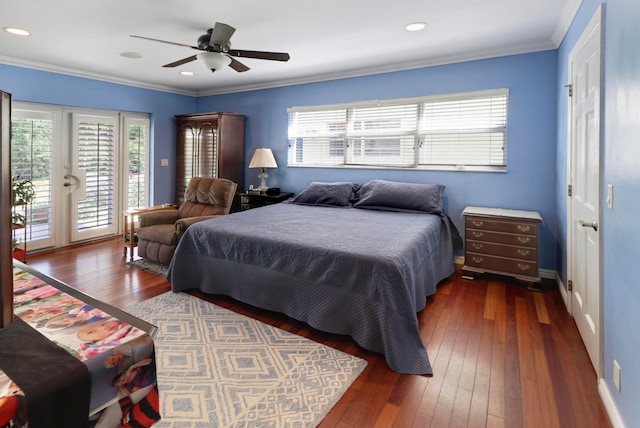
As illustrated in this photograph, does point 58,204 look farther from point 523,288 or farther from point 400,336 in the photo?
point 523,288

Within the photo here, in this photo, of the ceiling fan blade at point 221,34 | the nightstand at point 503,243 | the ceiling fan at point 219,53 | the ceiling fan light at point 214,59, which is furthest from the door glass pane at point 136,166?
the nightstand at point 503,243

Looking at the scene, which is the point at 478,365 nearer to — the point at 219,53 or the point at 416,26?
the point at 416,26

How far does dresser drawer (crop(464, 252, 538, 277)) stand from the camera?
11.5ft

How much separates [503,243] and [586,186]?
1216 mm

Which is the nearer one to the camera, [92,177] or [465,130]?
[465,130]

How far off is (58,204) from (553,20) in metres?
6.03

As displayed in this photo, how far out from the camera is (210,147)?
5.75 metres

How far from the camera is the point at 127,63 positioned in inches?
180

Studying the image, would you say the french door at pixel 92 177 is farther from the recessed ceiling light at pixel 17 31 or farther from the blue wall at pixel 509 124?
the blue wall at pixel 509 124

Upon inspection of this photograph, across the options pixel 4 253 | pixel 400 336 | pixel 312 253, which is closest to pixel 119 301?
pixel 312 253

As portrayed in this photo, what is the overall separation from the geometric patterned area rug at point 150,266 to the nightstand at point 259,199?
5.06 feet

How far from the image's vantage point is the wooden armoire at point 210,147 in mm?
5594

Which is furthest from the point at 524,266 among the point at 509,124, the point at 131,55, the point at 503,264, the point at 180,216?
the point at 131,55

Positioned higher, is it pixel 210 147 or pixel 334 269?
pixel 210 147
